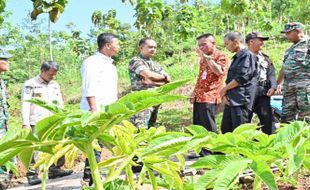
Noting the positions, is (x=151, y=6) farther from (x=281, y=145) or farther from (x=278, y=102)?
(x=281, y=145)

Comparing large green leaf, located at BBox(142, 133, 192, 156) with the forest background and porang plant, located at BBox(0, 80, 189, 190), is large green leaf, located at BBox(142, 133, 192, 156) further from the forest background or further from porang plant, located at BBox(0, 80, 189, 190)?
the forest background

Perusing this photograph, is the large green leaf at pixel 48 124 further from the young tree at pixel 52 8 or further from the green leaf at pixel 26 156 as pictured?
the young tree at pixel 52 8

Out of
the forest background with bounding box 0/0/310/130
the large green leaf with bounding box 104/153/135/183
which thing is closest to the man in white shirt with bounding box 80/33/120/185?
the large green leaf with bounding box 104/153/135/183

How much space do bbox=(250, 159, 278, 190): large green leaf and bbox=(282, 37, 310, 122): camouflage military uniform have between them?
3.85 meters

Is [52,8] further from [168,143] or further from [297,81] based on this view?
[168,143]

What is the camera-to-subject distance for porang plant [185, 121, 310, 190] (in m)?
0.79

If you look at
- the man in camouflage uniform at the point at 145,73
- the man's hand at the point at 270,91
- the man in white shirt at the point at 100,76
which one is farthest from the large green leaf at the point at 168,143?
the man's hand at the point at 270,91

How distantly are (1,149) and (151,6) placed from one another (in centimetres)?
2302

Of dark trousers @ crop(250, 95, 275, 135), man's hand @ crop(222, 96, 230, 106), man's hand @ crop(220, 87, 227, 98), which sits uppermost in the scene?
man's hand @ crop(220, 87, 227, 98)

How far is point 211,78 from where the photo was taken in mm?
4535

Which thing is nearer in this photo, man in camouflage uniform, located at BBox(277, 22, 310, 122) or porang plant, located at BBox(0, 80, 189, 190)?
porang plant, located at BBox(0, 80, 189, 190)

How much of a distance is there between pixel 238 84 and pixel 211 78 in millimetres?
280

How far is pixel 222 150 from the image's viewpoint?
2.88 feet

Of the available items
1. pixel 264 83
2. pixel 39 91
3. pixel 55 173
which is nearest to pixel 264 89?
pixel 264 83
